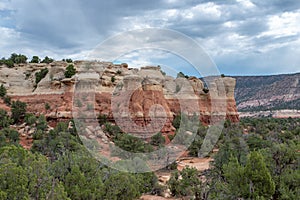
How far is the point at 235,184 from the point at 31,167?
8193 mm

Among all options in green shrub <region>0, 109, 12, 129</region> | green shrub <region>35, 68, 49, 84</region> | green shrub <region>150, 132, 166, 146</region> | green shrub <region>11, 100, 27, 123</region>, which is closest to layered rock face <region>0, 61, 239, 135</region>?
green shrub <region>35, 68, 49, 84</region>

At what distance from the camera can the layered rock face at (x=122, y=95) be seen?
138 ft

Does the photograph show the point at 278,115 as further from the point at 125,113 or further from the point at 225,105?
the point at 125,113

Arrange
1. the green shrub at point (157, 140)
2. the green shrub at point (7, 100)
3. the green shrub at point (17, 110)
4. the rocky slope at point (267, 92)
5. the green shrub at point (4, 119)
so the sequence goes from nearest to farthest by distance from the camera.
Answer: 1. the green shrub at point (157, 140)
2. the green shrub at point (4, 119)
3. the green shrub at point (17, 110)
4. the green shrub at point (7, 100)
5. the rocky slope at point (267, 92)

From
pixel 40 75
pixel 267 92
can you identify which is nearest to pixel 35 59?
pixel 40 75

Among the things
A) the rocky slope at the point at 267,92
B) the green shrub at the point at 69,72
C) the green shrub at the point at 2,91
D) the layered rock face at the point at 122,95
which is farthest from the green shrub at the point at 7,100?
the rocky slope at the point at 267,92

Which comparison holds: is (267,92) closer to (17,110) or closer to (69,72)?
(69,72)

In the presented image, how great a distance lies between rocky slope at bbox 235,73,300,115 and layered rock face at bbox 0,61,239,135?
74576 millimetres

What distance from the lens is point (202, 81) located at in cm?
5941

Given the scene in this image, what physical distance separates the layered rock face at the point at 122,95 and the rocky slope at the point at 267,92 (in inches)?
2936

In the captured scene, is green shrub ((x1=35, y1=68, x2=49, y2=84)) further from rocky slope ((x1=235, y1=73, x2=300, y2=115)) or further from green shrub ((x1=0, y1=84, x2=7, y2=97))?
rocky slope ((x1=235, y1=73, x2=300, y2=115))

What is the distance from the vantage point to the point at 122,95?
1786 inches

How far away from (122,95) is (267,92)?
4348 inches

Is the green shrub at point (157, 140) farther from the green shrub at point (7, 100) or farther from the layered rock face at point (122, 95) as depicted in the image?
the green shrub at point (7, 100)
